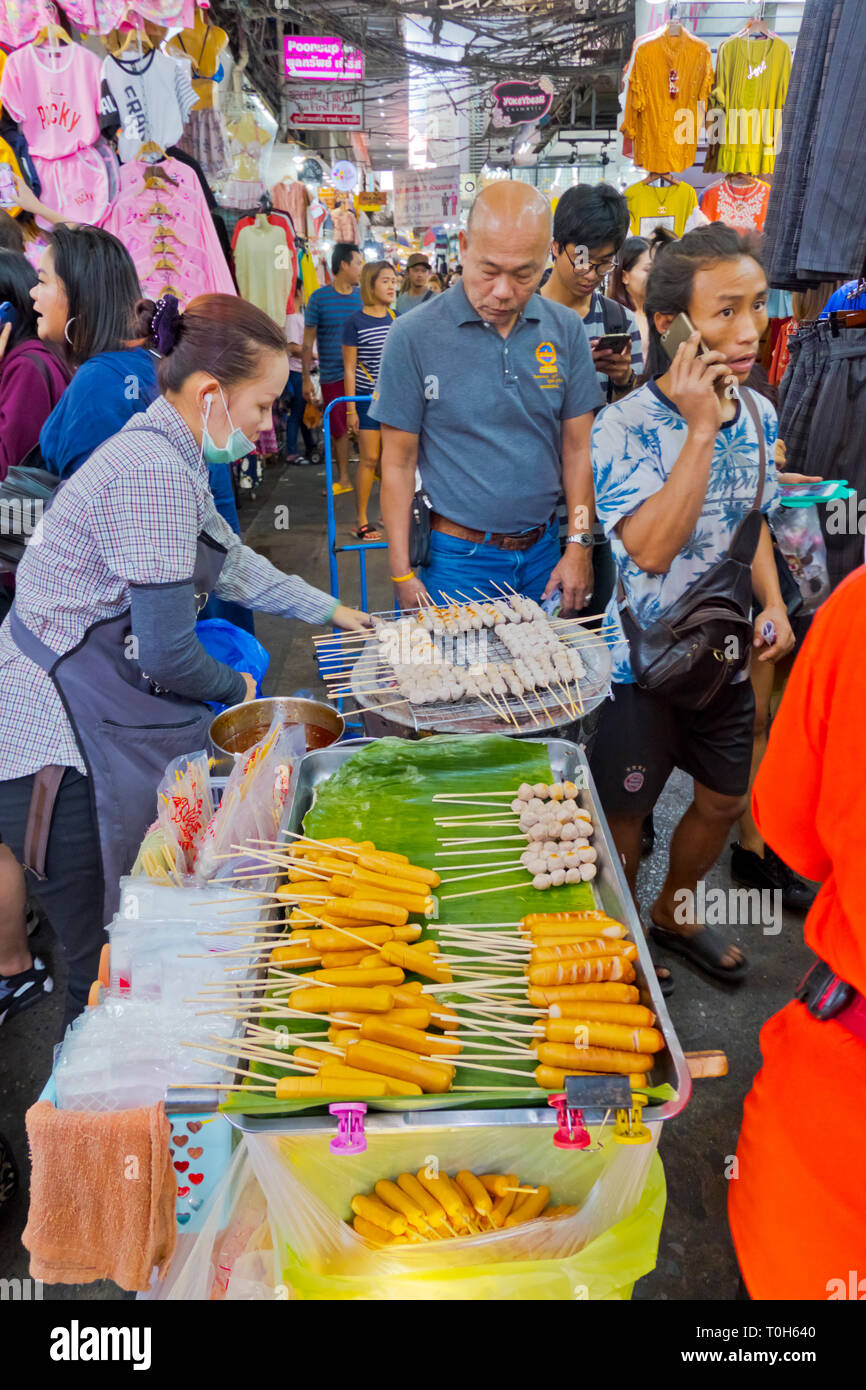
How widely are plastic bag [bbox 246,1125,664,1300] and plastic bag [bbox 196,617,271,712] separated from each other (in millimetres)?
1821

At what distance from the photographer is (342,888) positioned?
1.87m

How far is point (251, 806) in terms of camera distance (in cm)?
216

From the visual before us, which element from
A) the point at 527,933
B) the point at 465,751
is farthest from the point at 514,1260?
the point at 465,751

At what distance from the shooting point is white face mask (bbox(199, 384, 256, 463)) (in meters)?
2.43

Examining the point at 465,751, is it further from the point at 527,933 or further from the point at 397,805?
the point at 527,933

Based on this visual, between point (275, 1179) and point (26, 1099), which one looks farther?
point (26, 1099)

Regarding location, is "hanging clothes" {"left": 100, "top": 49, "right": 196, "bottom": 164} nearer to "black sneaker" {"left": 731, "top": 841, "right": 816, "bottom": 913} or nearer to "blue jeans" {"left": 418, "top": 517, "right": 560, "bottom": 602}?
"blue jeans" {"left": 418, "top": 517, "right": 560, "bottom": 602}

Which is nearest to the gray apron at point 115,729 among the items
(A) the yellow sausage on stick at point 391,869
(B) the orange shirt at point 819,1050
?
(A) the yellow sausage on stick at point 391,869

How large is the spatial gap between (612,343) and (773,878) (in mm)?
2978

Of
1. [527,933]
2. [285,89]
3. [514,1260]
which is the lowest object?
[514,1260]

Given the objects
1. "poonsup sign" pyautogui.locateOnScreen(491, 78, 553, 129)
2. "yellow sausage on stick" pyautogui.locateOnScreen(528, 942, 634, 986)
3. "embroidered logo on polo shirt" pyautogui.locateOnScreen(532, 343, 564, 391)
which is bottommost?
"yellow sausage on stick" pyautogui.locateOnScreen(528, 942, 634, 986)

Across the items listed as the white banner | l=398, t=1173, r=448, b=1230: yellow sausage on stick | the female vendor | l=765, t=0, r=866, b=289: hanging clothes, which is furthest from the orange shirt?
the white banner

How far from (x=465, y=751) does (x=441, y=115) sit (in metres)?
23.0

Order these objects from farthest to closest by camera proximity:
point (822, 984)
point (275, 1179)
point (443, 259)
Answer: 1. point (443, 259)
2. point (822, 984)
3. point (275, 1179)
